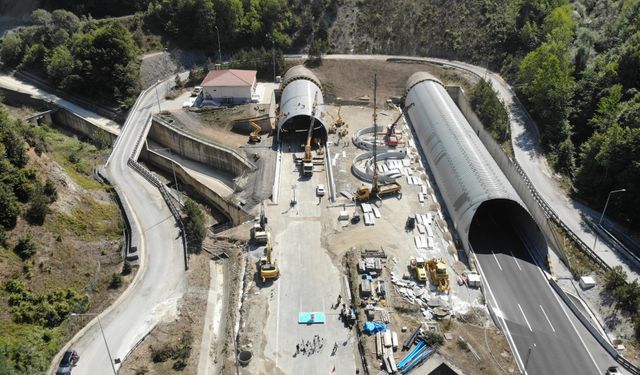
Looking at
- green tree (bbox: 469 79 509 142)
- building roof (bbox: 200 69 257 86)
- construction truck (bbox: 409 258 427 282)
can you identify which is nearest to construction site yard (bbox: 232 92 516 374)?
construction truck (bbox: 409 258 427 282)

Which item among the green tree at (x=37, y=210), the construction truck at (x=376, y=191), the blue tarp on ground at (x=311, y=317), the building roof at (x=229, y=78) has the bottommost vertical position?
the blue tarp on ground at (x=311, y=317)

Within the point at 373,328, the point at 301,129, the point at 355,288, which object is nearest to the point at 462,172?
the point at 355,288

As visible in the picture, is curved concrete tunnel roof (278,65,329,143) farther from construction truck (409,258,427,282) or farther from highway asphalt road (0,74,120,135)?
highway asphalt road (0,74,120,135)

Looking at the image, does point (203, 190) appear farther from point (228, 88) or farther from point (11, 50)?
point (11, 50)

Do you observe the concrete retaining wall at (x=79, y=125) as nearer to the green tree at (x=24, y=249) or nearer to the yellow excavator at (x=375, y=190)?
the green tree at (x=24, y=249)

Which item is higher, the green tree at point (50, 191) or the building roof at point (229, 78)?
the building roof at point (229, 78)

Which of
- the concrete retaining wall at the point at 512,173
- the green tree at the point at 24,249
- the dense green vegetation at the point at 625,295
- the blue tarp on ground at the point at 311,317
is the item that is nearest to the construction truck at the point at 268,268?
the blue tarp on ground at the point at 311,317

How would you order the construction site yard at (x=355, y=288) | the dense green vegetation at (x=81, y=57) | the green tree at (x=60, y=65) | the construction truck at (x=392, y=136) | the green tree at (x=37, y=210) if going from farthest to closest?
1. the green tree at (x=60, y=65)
2. the dense green vegetation at (x=81, y=57)
3. the construction truck at (x=392, y=136)
4. the green tree at (x=37, y=210)
5. the construction site yard at (x=355, y=288)
